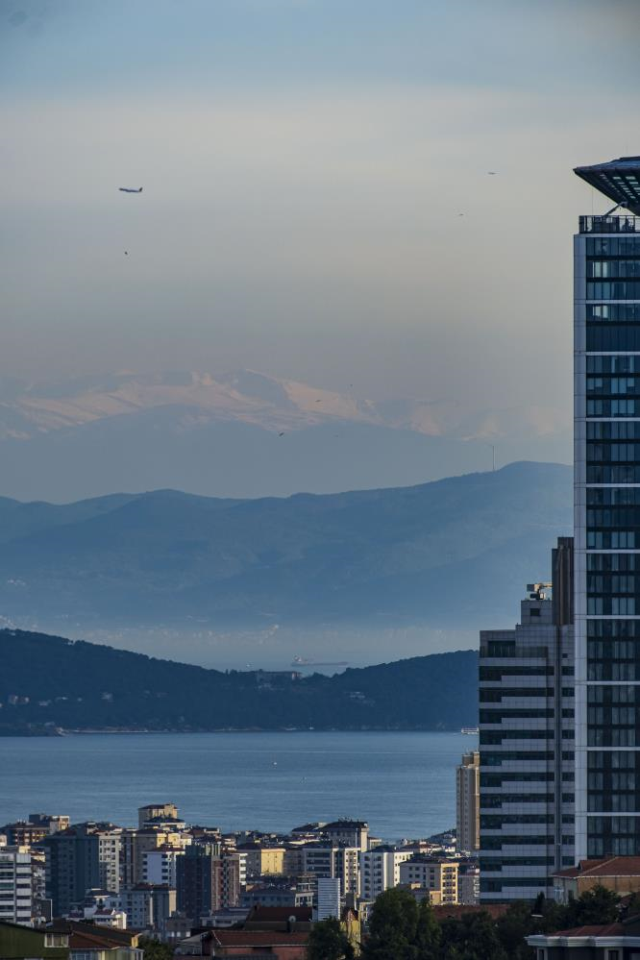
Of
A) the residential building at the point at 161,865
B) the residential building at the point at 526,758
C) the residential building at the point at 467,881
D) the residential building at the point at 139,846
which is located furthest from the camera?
the residential building at the point at 139,846

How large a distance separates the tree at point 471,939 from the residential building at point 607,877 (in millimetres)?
5114

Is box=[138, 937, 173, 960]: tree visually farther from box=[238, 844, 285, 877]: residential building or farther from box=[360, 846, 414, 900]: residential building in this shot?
box=[238, 844, 285, 877]: residential building

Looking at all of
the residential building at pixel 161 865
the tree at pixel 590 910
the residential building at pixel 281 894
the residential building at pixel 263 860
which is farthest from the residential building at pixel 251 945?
the residential building at pixel 161 865

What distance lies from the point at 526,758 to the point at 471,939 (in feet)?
89.4

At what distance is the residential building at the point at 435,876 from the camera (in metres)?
163

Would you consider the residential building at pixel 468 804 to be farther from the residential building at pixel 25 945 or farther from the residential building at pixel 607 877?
the residential building at pixel 25 945

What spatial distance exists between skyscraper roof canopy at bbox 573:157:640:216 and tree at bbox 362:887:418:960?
33194 mm

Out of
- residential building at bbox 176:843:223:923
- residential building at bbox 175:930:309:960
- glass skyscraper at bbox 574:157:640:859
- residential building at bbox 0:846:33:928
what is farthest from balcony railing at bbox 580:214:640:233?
residential building at bbox 176:843:223:923

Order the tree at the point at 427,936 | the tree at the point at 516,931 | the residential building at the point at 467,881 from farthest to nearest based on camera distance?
the residential building at the point at 467,881
the tree at the point at 427,936
the tree at the point at 516,931

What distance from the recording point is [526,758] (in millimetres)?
78875

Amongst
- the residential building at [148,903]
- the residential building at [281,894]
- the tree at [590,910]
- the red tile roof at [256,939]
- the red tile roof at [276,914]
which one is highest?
the tree at [590,910]

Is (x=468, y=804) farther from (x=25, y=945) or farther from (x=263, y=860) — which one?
(x=25, y=945)

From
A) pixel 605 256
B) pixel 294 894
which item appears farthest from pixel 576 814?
pixel 294 894

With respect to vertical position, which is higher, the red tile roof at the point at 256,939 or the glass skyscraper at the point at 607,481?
the glass skyscraper at the point at 607,481
